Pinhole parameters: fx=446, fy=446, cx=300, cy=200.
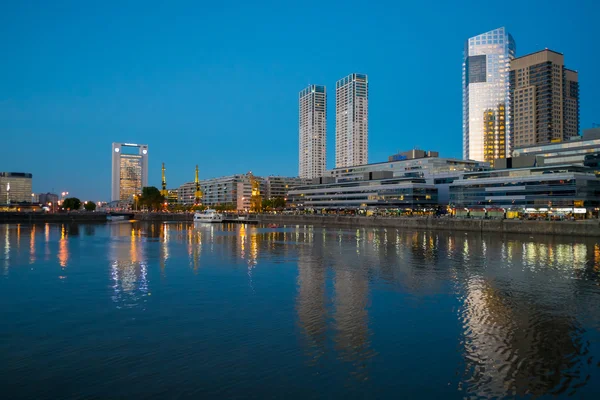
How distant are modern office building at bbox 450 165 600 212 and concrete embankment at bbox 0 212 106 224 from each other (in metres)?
136

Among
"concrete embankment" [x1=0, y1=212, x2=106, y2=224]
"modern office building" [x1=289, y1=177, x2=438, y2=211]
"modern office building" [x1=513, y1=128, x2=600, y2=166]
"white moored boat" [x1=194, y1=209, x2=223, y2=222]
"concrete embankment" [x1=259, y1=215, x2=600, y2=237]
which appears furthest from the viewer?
"modern office building" [x1=289, y1=177, x2=438, y2=211]

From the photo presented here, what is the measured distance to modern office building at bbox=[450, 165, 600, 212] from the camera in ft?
405

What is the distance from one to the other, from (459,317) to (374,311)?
4343 mm

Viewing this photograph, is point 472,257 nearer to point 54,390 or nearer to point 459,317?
point 459,317

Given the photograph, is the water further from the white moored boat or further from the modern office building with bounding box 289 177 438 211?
the modern office building with bounding box 289 177 438 211

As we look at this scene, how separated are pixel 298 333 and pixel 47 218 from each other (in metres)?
164

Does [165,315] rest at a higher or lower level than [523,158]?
lower

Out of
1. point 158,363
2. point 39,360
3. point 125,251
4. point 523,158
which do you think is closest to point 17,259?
point 125,251

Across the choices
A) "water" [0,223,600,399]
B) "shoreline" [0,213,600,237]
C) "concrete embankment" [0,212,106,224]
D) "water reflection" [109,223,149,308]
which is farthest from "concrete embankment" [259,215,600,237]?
"concrete embankment" [0,212,106,224]

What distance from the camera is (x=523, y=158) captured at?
14512 centimetres

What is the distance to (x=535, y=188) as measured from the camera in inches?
5133

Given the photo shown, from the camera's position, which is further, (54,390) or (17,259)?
(17,259)

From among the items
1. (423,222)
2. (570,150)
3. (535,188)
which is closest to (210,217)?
(423,222)

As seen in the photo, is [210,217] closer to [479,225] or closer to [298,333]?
[479,225]
